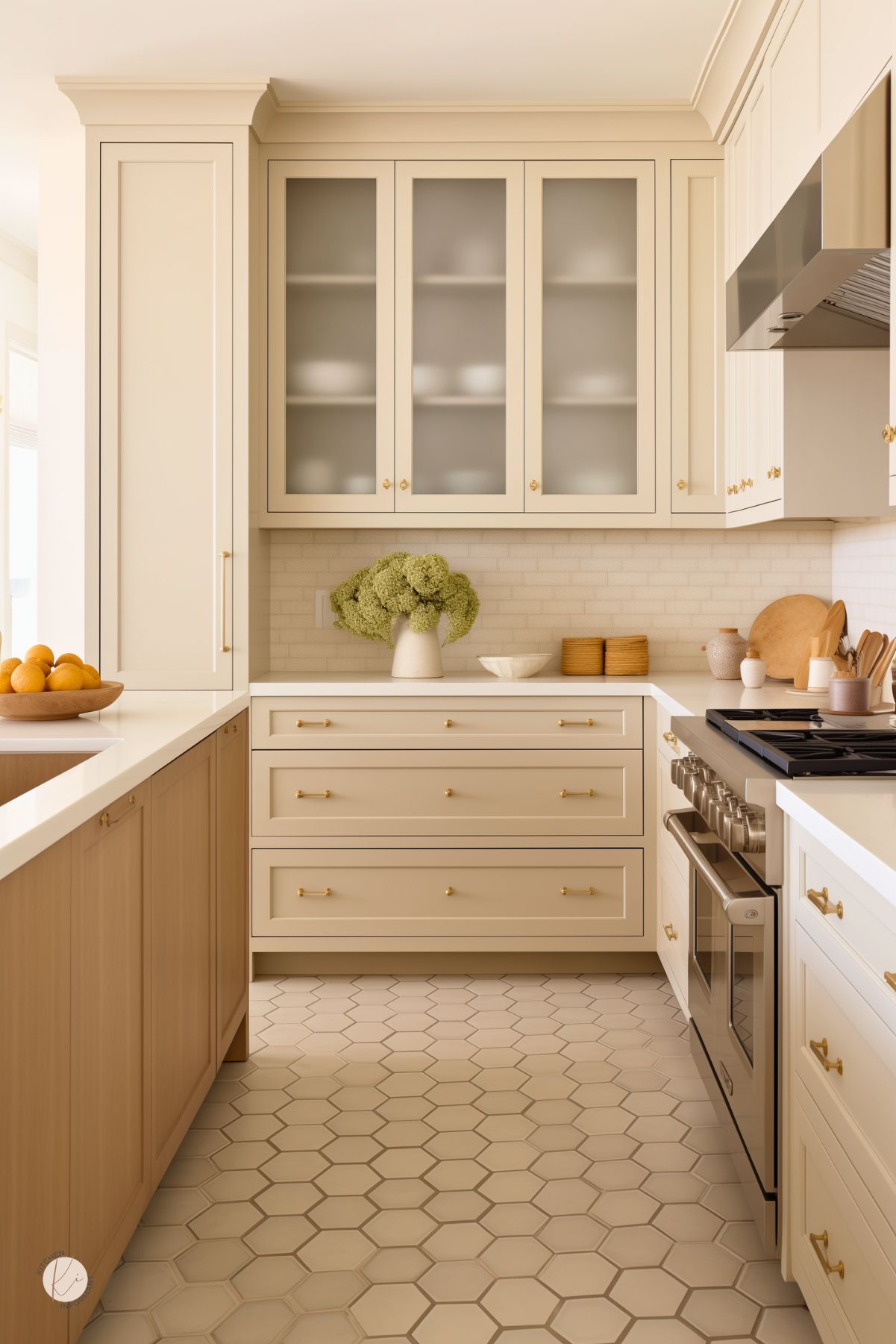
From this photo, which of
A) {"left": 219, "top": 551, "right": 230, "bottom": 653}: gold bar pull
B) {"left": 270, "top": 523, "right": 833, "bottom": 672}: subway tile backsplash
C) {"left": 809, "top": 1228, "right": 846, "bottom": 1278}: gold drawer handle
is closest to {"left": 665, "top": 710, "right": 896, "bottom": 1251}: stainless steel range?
{"left": 809, "top": 1228, "right": 846, "bottom": 1278}: gold drawer handle

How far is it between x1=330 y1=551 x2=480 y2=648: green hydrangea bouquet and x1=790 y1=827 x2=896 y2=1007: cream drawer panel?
1.97 metres

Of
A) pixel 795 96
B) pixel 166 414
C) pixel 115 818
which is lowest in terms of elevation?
pixel 115 818

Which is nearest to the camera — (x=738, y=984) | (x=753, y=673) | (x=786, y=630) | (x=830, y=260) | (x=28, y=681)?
(x=738, y=984)

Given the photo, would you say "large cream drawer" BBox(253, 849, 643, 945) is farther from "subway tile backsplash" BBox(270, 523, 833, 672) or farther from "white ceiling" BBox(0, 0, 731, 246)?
"white ceiling" BBox(0, 0, 731, 246)

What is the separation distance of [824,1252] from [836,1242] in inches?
3.7

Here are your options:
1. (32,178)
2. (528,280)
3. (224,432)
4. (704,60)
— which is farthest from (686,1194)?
(32,178)

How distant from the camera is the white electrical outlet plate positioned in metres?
4.05

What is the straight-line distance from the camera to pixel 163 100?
349 centimetres

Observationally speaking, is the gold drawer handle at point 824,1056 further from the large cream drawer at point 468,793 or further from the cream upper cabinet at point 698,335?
the cream upper cabinet at point 698,335

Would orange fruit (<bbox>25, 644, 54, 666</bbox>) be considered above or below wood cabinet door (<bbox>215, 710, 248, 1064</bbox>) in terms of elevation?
above

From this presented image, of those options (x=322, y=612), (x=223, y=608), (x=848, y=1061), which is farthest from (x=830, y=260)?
(x=322, y=612)

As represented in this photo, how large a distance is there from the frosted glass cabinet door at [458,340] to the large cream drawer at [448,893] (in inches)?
45.9

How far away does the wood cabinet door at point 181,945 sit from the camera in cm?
203

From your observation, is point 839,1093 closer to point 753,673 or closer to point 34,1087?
point 34,1087
